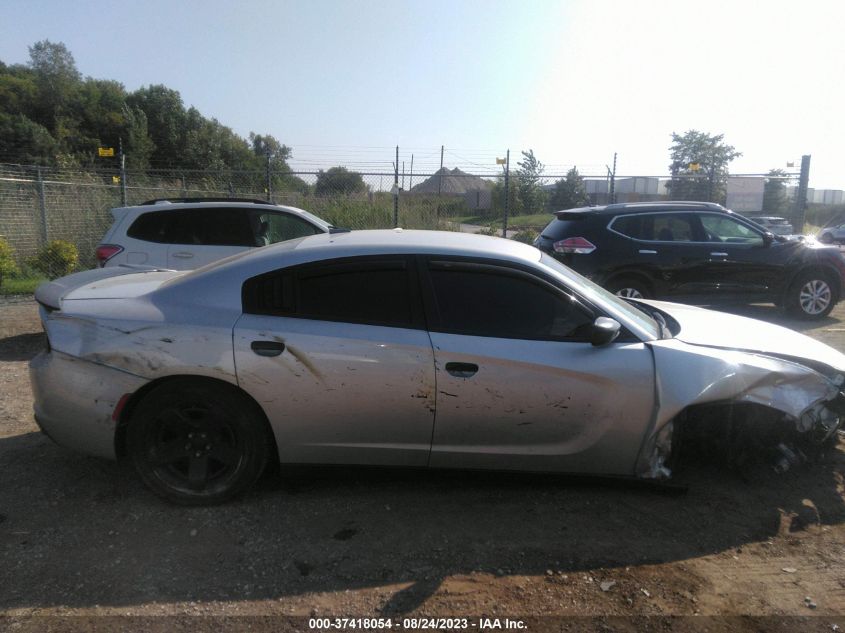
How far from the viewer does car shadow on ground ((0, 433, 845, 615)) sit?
2840 mm

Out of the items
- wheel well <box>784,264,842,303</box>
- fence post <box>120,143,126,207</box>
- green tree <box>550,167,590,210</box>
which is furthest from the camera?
green tree <box>550,167,590,210</box>

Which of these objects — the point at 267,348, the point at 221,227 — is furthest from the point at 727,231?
the point at 267,348

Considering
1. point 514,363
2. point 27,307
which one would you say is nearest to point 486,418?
point 514,363

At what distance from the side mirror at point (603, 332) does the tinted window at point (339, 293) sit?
3.29ft

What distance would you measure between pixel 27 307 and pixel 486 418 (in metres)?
8.75

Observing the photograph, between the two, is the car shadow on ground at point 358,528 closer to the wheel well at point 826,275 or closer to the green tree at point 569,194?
the wheel well at point 826,275

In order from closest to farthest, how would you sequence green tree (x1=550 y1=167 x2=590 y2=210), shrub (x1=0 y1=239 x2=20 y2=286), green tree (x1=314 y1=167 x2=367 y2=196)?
shrub (x1=0 y1=239 x2=20 y2=286) < green tree (x1=314 y1=167 x2=367 y2=196) < green tree (x1=550 y1=167 x2=590 y2=210)

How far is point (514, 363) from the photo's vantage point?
332 centimetres

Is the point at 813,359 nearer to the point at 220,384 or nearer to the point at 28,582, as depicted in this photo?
the point at 220,384

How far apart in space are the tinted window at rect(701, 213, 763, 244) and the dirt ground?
5.32 m

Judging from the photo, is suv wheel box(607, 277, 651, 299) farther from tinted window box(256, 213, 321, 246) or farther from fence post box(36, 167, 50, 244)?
fence post box(36, 167, 50, 244)

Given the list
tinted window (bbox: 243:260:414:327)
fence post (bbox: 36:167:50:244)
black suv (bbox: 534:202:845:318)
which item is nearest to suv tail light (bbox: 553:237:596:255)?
black suv (bbox: 534:202:845:318)

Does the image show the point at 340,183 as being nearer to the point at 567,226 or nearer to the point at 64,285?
the point at 567,226

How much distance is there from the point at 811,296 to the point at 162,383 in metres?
9.14
